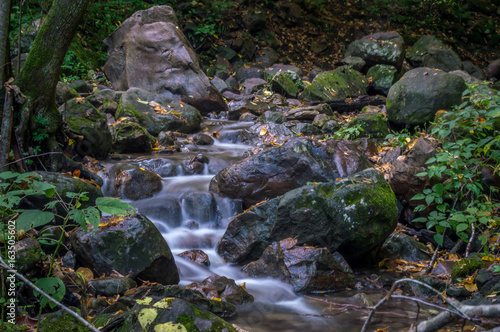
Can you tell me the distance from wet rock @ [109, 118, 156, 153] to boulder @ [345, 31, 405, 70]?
9.48 meters

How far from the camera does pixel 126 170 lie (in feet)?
20.4

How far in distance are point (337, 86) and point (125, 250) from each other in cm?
1001

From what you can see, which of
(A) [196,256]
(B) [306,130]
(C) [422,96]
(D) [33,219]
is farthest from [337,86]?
(D) [33,219]

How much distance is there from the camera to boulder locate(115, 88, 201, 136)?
8656 mm

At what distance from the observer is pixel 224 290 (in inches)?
155

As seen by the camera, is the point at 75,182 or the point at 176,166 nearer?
the point at 75,182

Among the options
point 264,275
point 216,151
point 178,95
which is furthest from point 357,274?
point 178,95

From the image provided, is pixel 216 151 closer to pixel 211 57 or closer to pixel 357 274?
pixel 357 274

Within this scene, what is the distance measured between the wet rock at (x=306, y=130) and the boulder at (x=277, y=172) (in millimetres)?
2940

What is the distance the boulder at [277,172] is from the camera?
5891mm

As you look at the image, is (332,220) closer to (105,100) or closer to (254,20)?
(105,100)

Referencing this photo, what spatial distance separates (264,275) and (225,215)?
5.07 feet

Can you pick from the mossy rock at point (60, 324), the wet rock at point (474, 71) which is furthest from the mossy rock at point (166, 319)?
the wet rock at point (474, 71)

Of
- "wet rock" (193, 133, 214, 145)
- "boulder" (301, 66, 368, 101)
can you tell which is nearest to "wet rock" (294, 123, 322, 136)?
"wet rock" (193, 133, 214, 145)
